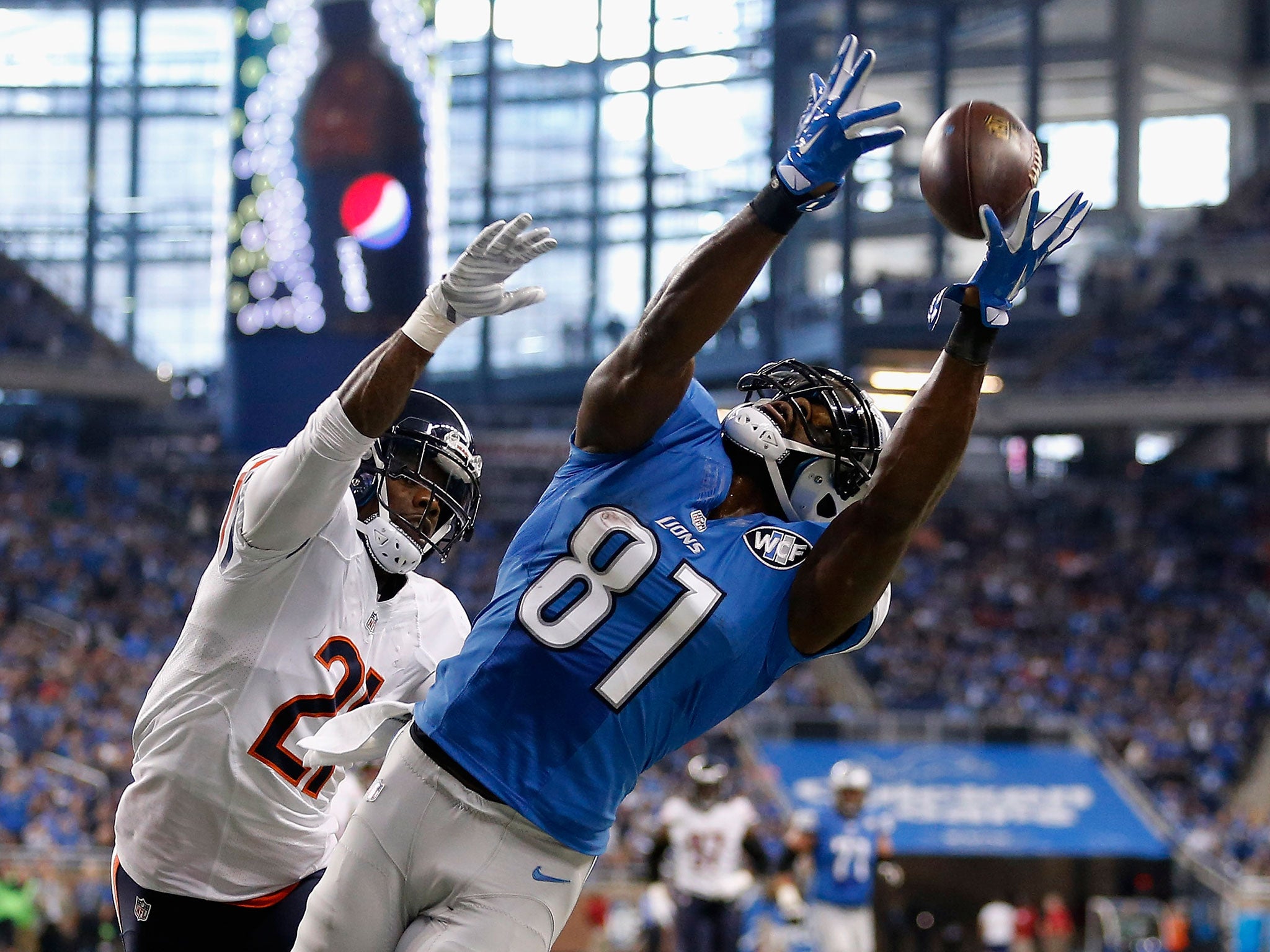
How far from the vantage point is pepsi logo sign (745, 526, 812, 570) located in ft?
11.1

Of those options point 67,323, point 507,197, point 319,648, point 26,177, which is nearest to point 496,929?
point 319,648

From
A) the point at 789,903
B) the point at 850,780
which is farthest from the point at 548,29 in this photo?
the point at 789,903

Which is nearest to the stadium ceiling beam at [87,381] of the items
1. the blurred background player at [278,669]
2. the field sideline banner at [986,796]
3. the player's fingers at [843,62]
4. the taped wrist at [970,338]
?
the field sideline banner at [986,796]

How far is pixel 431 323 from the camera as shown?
3.63 meters

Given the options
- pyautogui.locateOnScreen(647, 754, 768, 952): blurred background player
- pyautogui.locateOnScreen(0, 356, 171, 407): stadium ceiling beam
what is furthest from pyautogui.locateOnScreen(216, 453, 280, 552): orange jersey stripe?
pyautogui.locateOnScreen(0, 356, 171, 407): stadium ceiling beam

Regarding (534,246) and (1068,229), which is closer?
(1068,229)

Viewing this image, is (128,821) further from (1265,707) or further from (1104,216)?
(1104,216)

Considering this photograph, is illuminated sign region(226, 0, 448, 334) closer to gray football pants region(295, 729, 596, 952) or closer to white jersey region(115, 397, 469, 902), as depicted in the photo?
white jersey region(115, 397, 469, 902)

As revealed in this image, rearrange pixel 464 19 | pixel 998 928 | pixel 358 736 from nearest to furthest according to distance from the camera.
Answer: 1. pixel 358 736
2. pixel 998 928
3. pixel 464 19

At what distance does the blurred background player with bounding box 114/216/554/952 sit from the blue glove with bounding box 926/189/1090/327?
43.6 inches

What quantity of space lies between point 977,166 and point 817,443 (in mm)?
849

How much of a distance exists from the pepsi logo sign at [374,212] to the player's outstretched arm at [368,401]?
2204cm

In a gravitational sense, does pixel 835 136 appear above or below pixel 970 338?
above

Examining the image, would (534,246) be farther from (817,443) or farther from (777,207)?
(817,443)
